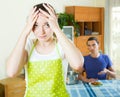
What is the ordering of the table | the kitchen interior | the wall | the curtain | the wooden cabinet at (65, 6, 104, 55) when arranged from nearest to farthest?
the table, the kitchen interior, the wall, the wooden cabinet at (65, 6, 104, 55), the curtain

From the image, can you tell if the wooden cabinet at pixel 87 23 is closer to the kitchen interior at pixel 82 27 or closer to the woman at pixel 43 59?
the kitchen interior at pixel 82 27

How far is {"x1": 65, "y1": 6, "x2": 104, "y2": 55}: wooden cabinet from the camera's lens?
450 cm

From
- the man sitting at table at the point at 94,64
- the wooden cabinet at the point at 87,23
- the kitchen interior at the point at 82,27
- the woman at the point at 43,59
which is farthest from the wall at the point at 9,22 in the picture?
the woman at the point at 43,59

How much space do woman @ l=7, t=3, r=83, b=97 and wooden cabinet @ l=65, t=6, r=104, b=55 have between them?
3.53 m

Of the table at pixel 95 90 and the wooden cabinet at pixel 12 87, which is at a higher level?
the table at pixel 95 90

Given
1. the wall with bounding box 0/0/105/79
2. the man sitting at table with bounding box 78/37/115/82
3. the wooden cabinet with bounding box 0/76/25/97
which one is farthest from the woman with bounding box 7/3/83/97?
the wall with bounding box 0/0/105/79

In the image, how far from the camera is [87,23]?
199 inches

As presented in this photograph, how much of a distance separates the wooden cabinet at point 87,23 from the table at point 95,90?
228cm

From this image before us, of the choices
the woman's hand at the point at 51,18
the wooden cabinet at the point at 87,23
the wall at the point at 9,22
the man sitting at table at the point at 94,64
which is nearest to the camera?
the woman's hand at the point at 51,18

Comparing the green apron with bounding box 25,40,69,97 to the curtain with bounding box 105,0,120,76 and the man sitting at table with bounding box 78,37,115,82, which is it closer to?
the man sitting at table with bounding box 78,37,115,82

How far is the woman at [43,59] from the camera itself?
929mm

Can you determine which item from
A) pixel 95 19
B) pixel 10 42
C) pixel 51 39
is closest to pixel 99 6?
pixel 95 19

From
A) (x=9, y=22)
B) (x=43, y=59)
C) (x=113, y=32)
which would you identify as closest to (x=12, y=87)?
(x=9, y=22)

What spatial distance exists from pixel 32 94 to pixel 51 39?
254mm
